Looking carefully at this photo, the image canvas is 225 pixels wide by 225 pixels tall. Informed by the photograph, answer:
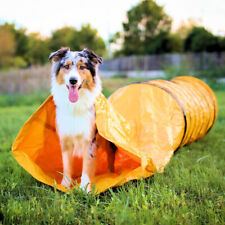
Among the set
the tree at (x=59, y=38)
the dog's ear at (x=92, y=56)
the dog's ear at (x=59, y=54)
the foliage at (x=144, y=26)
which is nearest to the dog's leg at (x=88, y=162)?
the dog's ear at (x=92, y=56)

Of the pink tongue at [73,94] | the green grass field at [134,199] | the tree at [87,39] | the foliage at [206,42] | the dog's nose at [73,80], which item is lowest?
the green grass field at [134,199]

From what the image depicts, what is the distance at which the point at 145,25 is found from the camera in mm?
27422

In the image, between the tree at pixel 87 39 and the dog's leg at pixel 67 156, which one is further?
the tree at pixel 87 39

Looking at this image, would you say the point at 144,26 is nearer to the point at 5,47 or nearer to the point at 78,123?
the point at 5,47

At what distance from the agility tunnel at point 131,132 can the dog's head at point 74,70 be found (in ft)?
1.05

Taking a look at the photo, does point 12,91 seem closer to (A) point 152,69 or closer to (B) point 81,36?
(A) point 152,69

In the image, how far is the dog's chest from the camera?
10.0ft

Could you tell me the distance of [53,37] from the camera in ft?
125

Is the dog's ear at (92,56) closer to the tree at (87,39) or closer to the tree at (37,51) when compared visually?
the tree at (87,39)

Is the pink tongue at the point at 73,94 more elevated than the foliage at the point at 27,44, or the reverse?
the foliage at the point at 27,44

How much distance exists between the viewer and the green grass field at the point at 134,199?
232 centimetres

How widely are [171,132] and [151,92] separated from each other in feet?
2.84

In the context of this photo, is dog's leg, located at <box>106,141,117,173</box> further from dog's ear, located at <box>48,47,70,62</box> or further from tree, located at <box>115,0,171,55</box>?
tree, located at <box>115,0,171,55</box>

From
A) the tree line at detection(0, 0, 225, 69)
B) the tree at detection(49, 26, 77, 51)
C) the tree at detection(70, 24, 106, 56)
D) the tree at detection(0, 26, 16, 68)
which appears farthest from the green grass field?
the tree at detection(49, 26, 77, 51)
